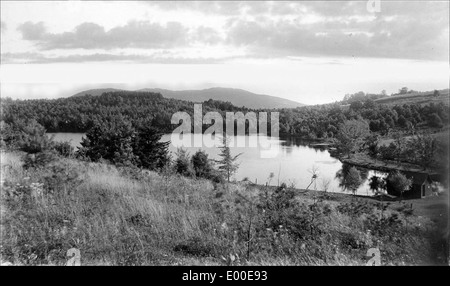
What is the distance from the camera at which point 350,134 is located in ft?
29.7

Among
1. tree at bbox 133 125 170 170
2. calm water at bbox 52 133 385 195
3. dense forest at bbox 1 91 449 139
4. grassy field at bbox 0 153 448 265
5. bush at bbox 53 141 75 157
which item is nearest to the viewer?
grassy field at bbox 0 153 448 265

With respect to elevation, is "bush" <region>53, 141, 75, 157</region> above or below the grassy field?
above

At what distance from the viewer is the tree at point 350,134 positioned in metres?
8.74

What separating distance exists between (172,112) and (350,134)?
450 cm

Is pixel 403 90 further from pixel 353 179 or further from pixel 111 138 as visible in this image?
pixel 111 138

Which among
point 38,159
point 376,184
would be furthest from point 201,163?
point 38,159

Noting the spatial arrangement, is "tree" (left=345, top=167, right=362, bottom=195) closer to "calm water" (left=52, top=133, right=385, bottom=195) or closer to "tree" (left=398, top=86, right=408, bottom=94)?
"calm water" (left=52, top=133, right=385, bottom=195)

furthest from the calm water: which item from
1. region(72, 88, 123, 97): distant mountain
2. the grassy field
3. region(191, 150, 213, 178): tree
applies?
region(191, 150, 213, 178): tree

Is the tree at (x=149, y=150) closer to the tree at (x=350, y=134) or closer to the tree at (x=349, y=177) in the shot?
the tree at (x=350, y=134)

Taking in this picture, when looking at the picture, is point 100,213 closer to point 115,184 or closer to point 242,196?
point 115,184

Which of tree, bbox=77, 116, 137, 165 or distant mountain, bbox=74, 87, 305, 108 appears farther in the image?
tree, bbox=77, 116, 137, 165

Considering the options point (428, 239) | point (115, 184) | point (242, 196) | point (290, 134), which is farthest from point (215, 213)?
point (290, 134)

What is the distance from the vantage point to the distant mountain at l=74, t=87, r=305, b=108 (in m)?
7.33

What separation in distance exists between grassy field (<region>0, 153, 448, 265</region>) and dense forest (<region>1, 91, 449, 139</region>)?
1.84m
